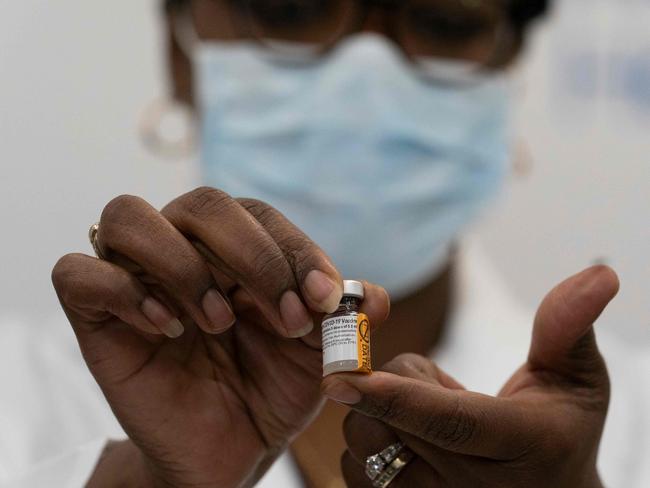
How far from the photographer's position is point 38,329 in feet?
4.90

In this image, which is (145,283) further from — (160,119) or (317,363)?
(160,119)

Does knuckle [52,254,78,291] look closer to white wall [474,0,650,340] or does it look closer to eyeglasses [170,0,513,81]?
eyeglasses [170,0,513,81]

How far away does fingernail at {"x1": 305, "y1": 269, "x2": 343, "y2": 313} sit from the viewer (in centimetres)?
64

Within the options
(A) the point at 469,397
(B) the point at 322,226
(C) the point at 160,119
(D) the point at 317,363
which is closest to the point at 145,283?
(D) the point at 317,363

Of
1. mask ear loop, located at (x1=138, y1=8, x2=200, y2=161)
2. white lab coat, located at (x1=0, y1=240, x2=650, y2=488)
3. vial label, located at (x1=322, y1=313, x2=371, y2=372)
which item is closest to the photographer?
vial label, located at (x1=322, y1=313, x2=371, y2=372)

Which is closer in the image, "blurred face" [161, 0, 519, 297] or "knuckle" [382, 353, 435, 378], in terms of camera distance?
"knuckle" [382, 353, 435, 378]

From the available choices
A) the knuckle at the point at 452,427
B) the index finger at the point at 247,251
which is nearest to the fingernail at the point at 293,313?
the index finger at the point at 247,251

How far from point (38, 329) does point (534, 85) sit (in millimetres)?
1177

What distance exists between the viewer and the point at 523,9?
156 centimetres

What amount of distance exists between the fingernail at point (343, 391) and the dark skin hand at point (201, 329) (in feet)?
0.19

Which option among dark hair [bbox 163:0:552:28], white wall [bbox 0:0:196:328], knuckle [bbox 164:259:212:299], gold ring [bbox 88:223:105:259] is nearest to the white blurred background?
white wall [bbox 0:0:196:328]

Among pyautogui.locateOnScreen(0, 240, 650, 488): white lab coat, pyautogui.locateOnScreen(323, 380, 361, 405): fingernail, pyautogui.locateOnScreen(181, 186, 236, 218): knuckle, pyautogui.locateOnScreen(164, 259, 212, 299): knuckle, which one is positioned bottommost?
pyautogui.locateOnScreen(0, 240, 650, 488): white lab coat

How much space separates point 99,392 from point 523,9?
3.39 ft

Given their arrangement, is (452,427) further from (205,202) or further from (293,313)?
(205,202)
